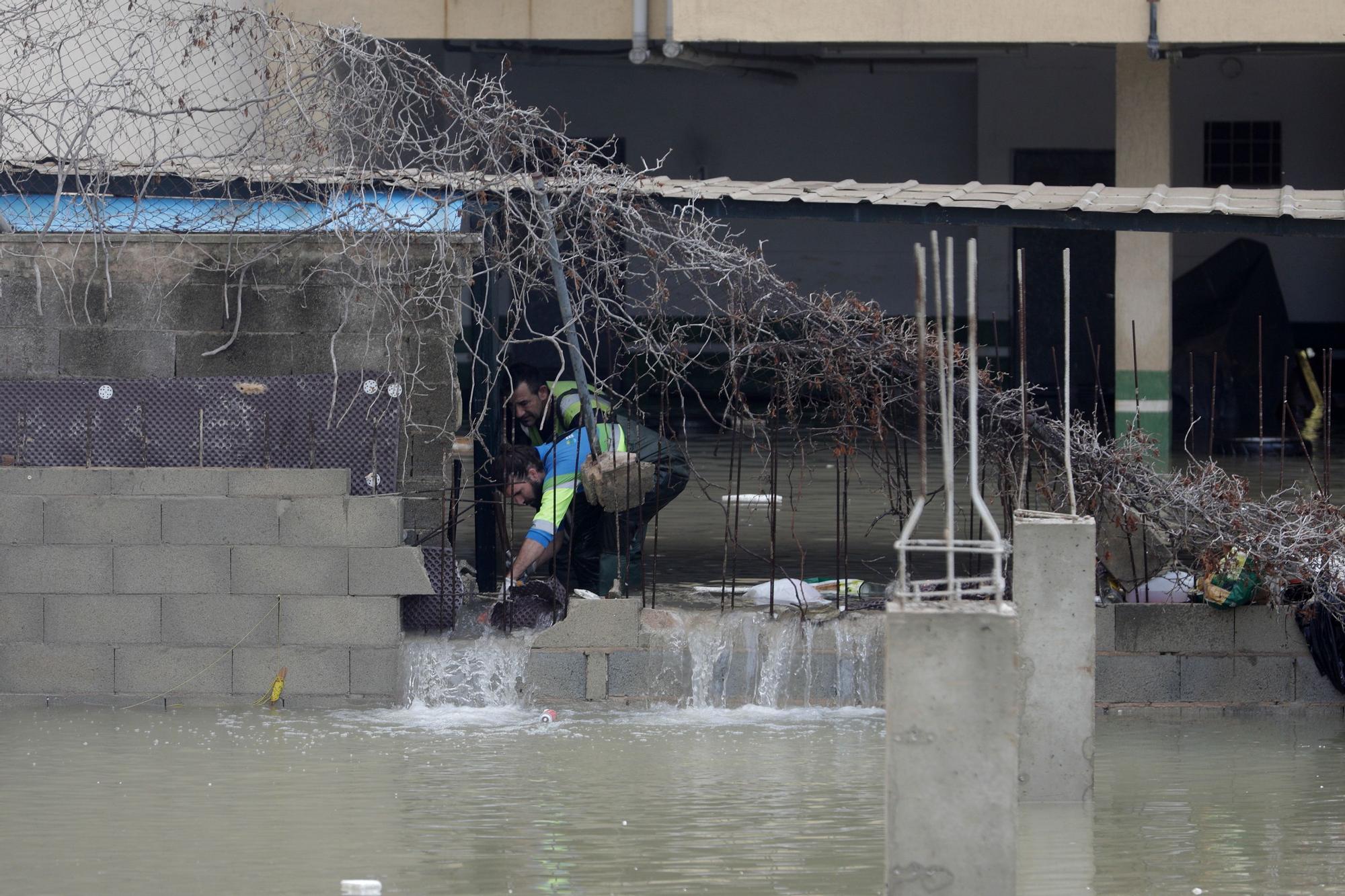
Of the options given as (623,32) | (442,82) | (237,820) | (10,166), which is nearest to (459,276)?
(442,82)

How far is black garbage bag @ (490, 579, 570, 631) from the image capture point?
27.7 feet

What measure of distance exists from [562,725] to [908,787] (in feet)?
10.9

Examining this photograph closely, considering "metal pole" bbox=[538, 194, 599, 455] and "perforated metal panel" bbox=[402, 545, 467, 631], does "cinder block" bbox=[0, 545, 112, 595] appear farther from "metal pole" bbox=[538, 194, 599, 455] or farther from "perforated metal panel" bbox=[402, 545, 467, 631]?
"metal pole" bbox=[538, 194, 599, 455]

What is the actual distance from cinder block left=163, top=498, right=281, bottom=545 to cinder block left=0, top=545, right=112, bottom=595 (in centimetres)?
34

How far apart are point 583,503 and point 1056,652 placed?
10.7 ft

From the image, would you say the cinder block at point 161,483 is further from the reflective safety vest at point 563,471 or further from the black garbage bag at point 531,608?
the reflective safety vest at point 563,471

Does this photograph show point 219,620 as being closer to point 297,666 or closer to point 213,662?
point 213,662

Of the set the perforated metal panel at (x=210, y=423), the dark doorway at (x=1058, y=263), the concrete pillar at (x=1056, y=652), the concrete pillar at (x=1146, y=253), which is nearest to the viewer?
the concrete pillar at (x=1056, y=652)

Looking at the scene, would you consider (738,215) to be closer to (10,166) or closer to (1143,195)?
(1143,195)

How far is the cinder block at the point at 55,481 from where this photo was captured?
810cm

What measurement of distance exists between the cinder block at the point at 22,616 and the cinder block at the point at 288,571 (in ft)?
3.08

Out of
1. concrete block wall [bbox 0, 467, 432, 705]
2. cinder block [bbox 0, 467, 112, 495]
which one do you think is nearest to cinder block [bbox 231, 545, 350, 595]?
concrete block wall [bbox 0, 467, 432, 705]

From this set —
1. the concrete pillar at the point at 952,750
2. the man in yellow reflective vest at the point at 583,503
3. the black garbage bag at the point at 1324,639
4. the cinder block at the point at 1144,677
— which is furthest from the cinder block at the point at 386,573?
the black garbage bag at the point at 1324,639

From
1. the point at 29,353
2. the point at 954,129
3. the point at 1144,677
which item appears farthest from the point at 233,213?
the point at 954,129
